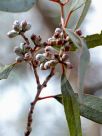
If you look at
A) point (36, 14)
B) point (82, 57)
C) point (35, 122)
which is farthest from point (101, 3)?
point (82, 57)

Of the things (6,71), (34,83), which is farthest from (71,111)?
(34,83)

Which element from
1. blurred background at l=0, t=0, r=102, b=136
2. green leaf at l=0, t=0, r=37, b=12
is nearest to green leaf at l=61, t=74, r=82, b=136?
green leaf at l=0, t=0, r=37, b=12

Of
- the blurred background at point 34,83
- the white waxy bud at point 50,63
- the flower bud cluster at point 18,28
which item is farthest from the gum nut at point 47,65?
the blurred background at point 34,83

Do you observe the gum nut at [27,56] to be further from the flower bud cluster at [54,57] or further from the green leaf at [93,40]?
the green leaf at [93,40]

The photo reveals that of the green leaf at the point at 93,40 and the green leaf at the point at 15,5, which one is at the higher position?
the green leaf at the point at 15,5

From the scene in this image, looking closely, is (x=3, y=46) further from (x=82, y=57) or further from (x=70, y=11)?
(x=82, y=57)
